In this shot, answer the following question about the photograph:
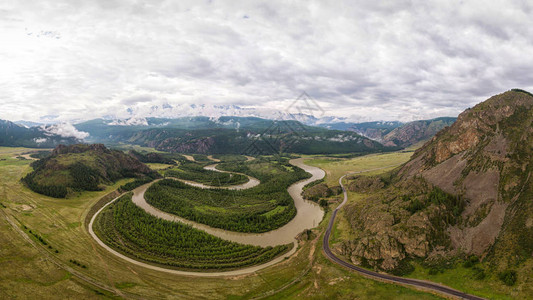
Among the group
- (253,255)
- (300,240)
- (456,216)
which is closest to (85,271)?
(253,255)

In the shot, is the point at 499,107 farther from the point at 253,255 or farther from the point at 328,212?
the point at 253,255

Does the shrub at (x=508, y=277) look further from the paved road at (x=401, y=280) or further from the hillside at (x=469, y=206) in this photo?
the paved road at (x=401, y=280)

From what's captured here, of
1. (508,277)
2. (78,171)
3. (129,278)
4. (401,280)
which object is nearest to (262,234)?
(129,278)

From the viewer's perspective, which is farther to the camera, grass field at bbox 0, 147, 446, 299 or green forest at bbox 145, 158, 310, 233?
green forest at bbox 145, 158, 310, 233

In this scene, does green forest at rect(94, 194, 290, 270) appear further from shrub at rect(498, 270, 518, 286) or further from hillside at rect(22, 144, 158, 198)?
shrub at rect(498, 270, 518, 286)

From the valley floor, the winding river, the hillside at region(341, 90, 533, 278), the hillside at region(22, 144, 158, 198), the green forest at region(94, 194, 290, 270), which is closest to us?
the valley floor

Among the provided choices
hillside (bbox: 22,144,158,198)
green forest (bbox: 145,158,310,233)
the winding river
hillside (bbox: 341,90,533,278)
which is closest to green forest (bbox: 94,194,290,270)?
the winding river

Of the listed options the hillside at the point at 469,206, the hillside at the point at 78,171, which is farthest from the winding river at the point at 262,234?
the hillside at the point at 78,171
